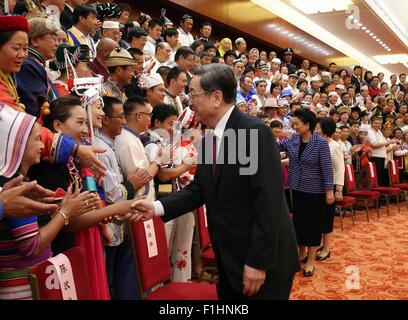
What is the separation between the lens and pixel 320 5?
9062 mm

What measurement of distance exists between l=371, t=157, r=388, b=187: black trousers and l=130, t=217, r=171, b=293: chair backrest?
5.30m

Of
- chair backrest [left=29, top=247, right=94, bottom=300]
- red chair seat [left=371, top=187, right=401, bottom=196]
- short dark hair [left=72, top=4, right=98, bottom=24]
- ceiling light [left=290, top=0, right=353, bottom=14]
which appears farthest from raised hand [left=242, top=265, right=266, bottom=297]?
ceiling light [left=290, top=0, right=353, bottom=14]

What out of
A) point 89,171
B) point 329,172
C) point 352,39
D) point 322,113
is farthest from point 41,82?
point 352,39

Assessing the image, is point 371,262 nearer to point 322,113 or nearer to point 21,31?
point 322,113

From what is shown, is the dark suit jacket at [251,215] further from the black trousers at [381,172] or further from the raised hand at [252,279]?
the black trousers at [381,172]

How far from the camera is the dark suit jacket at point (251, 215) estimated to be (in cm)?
142

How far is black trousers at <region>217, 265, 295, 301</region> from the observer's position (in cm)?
149

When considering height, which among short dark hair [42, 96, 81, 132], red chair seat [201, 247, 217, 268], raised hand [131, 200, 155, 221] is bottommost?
red chair seat [201, 247, 217, 268]

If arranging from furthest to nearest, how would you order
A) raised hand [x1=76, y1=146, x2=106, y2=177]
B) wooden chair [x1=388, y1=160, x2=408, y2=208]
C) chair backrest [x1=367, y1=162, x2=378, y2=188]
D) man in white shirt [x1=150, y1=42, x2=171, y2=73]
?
1. wooden chair [x1=388, y1=160, x2=408, y2=208]
2. chair backrest [x1=367, y1=162, x2=378, y2=188]
3. man in white shirt [x1=150, y1=42, x2=171, y2=73]
4. raised hand [x1=76, y1=146, x2=106, y2=177]

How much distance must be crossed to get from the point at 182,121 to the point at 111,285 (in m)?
1.39

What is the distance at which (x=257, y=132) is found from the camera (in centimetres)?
147

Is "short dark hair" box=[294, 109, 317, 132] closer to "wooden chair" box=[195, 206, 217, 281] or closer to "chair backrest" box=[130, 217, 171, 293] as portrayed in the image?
"wooden chair" box=[195, 206, 217, 281]

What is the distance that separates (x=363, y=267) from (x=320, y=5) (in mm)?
7015

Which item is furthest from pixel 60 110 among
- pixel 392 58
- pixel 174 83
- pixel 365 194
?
pixel 392 58
